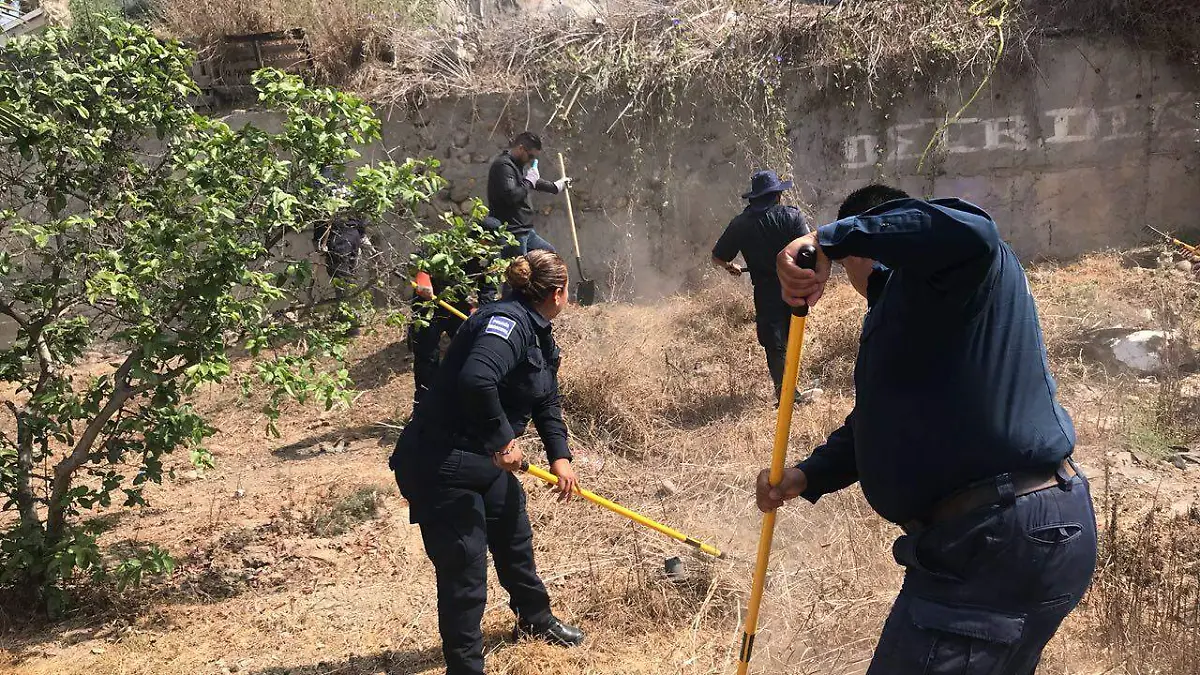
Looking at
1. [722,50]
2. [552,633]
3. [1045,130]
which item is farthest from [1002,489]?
[1045,130]

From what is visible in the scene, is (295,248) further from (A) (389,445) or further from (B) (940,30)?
(B) (940,30)

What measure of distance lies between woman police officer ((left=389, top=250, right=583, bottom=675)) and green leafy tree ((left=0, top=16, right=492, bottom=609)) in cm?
90

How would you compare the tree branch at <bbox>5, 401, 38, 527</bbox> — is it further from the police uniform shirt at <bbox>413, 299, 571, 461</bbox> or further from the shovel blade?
the shovel blade

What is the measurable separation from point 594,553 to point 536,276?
1.59 m

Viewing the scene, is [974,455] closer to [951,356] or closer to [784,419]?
[951,356]

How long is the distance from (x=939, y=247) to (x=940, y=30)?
7.99 meters

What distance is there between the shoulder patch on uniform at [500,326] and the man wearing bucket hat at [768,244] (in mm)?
3254

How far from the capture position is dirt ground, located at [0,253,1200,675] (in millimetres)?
3562

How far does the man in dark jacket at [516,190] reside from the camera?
A: 6891 millimetres

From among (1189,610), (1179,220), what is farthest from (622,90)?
(1189,610)

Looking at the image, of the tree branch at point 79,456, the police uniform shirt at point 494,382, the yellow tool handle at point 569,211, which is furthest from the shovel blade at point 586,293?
the police uniform shirt at point 494,382

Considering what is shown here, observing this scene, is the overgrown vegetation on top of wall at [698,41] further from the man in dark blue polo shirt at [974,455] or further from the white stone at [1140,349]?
the man in dark blue polo shirt at [974,455]

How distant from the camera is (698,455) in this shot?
544 cm

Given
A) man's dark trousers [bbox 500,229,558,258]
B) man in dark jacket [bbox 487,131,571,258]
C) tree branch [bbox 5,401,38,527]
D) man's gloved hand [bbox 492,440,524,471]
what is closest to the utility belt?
man's gloved hand [bbox 492,440,524,471]
